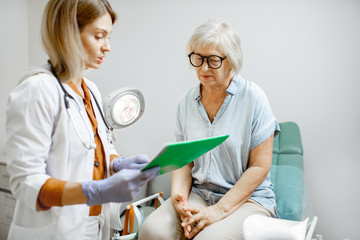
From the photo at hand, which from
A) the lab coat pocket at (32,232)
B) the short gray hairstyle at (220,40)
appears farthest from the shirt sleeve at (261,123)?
the lab coat pocket at (32,232)

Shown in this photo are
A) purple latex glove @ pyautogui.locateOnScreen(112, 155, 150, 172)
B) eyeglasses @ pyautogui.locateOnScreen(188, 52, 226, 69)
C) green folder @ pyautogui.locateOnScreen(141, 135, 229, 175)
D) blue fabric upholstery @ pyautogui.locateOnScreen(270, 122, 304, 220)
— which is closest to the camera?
green folder @ pyautogui.locateOnScreen(141, 135, 229, 175)

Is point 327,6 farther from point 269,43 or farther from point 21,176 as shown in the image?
point 21,176

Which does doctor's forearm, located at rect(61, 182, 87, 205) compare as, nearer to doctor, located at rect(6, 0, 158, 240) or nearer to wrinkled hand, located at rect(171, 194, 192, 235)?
doctor, located at rect(6, 0, 158, 240)

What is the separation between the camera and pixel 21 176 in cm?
98

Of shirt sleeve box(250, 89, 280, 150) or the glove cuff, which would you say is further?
shirt sleeve box(250, 89, 280, 150)

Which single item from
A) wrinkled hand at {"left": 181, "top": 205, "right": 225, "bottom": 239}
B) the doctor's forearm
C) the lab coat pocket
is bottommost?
wrinkled hand at {"left": 181, "top": 205, "right": 225, "bottom": 239}

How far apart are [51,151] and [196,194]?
80cm

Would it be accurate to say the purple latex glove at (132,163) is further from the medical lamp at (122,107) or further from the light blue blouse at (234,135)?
the light blue blouse at (234,135)

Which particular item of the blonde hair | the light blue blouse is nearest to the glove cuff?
the blonde hair

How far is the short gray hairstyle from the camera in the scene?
4.91 feet

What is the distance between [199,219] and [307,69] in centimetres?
115

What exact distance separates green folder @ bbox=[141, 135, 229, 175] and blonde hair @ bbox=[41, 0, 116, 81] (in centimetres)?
41

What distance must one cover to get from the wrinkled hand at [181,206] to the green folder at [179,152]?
38cm

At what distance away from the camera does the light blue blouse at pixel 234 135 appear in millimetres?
1531
